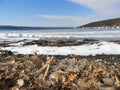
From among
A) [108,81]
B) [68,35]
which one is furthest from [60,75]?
[68,35]

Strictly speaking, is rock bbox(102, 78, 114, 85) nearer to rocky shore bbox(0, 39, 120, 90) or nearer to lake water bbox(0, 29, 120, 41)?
rocky shore bbox(0, 39, 120, 90)

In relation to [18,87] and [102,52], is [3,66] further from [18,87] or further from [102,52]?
[102,52]

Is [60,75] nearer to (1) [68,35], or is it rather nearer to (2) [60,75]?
(2) [60,75]

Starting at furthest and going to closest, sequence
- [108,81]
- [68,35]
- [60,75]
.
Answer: [68,35]
[60,75]
[108,81]

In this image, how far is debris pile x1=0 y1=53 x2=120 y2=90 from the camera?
992cm

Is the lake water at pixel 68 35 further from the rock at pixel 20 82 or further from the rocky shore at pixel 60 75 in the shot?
the rock at pixel 20 82

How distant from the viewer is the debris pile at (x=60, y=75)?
992 cm

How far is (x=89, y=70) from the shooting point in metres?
10.5

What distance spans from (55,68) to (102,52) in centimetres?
1198

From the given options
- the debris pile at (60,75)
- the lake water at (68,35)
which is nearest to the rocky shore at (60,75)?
the debris pile at (60,75)

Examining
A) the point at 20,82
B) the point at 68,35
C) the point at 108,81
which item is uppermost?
the point at 108,81

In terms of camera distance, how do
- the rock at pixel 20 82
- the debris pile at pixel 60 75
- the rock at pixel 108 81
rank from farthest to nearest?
the rock at pixel 20 82, the debris pile at pixel 60 75, the rock at pixel 108 81

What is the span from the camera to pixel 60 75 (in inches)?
A: 408

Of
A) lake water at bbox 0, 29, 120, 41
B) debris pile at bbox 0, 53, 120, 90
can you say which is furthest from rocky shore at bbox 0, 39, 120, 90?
lake water at bbox 0, 29, 120, 41
